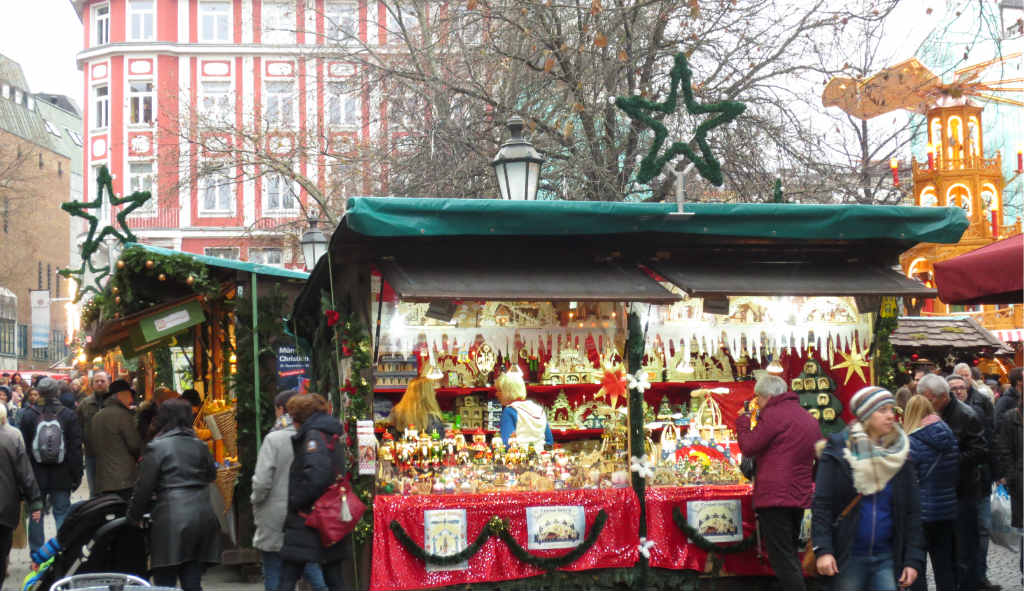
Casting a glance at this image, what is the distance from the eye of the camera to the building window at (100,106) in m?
45.8

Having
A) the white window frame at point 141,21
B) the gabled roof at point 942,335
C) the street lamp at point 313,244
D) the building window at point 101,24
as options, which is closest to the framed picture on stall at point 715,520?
the street lamp at point 313,244

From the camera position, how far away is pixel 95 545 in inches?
320

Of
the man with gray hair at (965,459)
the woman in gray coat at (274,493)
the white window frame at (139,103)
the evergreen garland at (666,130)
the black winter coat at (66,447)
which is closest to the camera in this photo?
the woman in gray coat at (274,493)

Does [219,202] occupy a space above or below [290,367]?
above

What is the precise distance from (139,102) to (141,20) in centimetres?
344

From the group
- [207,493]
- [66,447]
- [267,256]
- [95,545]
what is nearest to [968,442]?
[207,493]

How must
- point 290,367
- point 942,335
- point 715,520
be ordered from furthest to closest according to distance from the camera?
1. point 942,335
2. point 290,367
3. point 715,520

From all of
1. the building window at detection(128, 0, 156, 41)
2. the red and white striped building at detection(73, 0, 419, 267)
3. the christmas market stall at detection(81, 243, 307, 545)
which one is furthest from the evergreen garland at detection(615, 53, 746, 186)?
the building window at detection(128, 0, 156, 41)

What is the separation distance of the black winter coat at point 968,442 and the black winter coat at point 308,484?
4.92 metres

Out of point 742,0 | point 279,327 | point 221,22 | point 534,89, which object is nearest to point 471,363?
point 279,327

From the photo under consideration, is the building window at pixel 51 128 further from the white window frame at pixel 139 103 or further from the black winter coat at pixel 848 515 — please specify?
the black winter coat at pixel 848 515

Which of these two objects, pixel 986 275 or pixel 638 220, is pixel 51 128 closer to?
pixel 638 220

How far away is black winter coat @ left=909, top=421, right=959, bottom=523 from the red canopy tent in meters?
1.03

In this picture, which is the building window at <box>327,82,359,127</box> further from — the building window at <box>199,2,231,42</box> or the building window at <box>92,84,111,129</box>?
the building window at <box>92,84,111,129</box>
